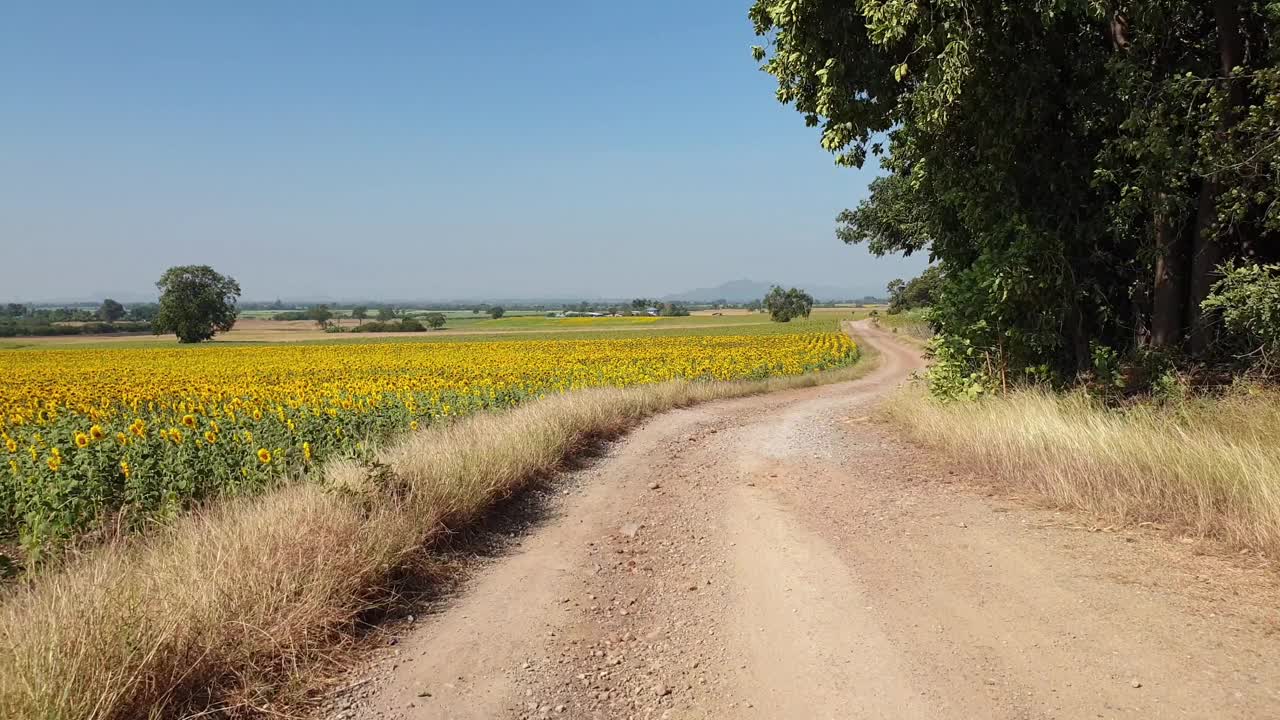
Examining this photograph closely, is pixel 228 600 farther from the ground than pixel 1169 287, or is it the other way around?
pixel 1169 287

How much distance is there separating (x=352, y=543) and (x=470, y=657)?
1504 mm

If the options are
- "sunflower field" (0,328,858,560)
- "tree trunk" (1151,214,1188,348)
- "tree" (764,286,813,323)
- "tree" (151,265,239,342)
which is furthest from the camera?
"tree" (764,286,813,323)

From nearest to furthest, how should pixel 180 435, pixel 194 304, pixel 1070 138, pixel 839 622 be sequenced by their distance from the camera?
pixel 839 622, pixel 180 435, pixel 1070 138, pixel 194 304

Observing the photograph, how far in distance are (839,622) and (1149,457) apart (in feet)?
14.9

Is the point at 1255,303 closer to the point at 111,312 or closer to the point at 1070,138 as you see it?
the point at 1070,138

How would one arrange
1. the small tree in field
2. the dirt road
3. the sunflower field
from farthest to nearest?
1. the small tree in field
2. the sunflower field
3. the dirt road

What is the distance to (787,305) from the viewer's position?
124 metres

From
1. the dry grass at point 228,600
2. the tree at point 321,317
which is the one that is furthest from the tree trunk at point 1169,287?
the tree at point 321,317

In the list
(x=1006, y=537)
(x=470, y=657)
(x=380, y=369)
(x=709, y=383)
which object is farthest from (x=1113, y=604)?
(x=380, y=369)

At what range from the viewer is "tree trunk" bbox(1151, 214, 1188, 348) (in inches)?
396

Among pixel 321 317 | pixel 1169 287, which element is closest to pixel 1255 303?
pixel 1169 287

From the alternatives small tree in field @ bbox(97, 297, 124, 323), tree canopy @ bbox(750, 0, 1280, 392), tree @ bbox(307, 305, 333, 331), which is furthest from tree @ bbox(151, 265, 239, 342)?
tree canopy @ bbox(750, 0, 1280, 392)

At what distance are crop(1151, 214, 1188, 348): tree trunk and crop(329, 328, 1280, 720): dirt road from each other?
17.8ft

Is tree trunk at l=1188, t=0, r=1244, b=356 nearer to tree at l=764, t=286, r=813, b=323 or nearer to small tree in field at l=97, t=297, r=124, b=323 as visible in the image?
tree at l=764, t=286, r=813, b=323
